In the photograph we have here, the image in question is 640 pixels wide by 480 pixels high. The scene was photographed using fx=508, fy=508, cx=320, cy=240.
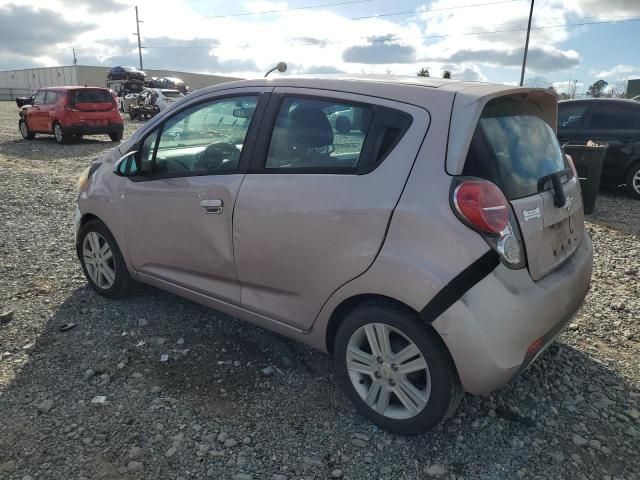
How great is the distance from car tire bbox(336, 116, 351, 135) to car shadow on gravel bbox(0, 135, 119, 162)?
11.8 metres

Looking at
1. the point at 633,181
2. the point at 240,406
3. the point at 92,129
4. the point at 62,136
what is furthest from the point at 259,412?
the point at 62,136

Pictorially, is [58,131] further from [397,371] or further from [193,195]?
[397,371]

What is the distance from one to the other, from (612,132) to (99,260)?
8188mm

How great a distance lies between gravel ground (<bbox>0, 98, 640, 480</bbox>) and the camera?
8.02ft

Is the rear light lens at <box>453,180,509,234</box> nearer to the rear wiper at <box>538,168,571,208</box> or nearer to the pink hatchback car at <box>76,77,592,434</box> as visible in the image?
the pink hatchback car at <box>76,77,592,434</box>

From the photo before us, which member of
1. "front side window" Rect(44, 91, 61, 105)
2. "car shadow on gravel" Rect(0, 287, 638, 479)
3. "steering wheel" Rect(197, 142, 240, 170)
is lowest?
"car shadow on gravel" Rect(0, 287, 638, 479)

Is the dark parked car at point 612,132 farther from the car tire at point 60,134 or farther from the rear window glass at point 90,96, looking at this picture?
the car tire at point 60,134

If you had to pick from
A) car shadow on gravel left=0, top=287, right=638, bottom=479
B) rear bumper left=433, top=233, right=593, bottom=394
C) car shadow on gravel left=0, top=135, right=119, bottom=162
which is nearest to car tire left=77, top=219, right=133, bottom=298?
car shadow on gravel left=0, top=287, right=638, bottom=479

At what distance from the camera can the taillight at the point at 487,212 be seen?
2.21 metres

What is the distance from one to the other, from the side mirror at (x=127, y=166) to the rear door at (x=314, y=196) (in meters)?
1.13

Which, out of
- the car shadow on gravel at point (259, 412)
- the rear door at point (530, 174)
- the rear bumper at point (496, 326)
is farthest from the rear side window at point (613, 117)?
the rear bumper at point (496, 326)

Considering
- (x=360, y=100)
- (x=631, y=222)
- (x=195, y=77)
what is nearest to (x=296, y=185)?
(x=360, y=100)

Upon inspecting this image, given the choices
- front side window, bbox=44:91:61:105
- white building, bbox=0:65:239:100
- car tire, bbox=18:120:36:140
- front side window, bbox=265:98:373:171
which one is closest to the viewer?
front side window, bbox=265:98:373:171

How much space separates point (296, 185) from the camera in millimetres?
2727
